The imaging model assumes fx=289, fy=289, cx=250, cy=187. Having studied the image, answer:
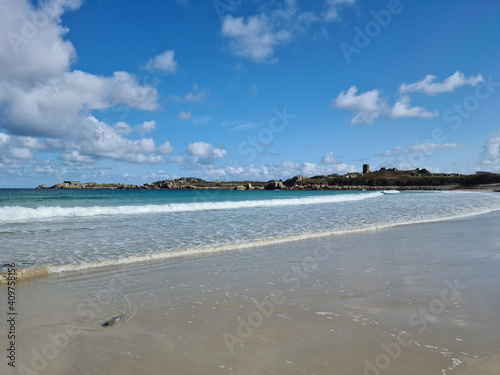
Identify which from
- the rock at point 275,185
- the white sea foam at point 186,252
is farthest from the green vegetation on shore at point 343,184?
the white sea foam at point 186,252

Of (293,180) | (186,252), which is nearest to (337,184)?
(293,180)

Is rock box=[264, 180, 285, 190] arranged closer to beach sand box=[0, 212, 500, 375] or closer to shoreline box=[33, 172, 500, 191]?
shoreline box=[33, 172, 500, 191]

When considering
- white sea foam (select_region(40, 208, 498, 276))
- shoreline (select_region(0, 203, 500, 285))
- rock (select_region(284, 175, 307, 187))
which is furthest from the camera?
rock (select_region(284, 175, 307, 187))

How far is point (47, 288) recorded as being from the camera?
18.5ft

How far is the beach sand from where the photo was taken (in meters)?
3.13

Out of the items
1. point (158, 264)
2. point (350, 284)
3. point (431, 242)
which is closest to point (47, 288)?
point (158, 264)

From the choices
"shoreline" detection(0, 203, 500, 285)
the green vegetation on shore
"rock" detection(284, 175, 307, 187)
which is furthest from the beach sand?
"rock" detection(284, 175, 307, 187)

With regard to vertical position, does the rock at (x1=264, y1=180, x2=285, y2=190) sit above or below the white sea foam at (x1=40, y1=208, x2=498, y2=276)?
above

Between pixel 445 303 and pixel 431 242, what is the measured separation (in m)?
6.09

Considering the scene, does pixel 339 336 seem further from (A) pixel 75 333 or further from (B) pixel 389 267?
(B) pixel 389 267

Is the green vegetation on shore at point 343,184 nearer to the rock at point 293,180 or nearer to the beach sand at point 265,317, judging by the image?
the rock at point 293,180

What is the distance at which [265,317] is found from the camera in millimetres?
4309

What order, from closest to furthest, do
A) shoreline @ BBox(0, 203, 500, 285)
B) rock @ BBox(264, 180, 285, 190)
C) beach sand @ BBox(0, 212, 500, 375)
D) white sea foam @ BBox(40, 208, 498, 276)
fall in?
beach sand @ BBox(0, 212, 500, 375)
shoreline @ BBox(0, 203, 500, 285)
white sea foam @ BBox(40, 208, 498, 276)
rock @ BBox(264, 180, 285, 190)

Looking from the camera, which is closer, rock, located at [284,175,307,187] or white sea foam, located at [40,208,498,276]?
white sea foam, located at [40,208,498,276]
